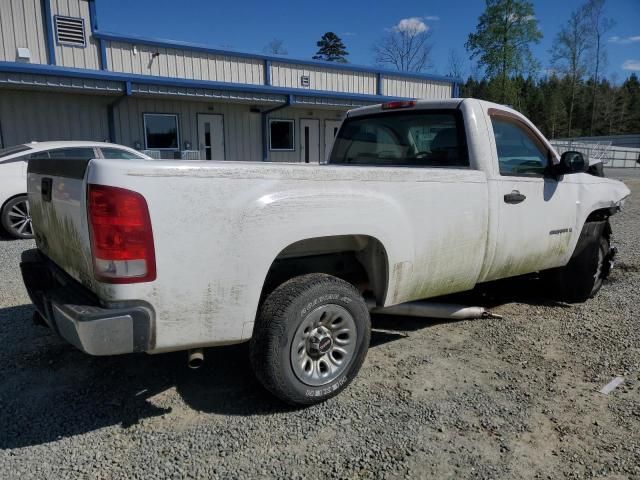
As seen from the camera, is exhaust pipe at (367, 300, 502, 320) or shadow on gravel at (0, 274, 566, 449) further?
exhaust pipe at (367, 300, 502, 320)

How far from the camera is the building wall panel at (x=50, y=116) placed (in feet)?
43.1

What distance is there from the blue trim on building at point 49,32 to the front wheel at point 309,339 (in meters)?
14.3

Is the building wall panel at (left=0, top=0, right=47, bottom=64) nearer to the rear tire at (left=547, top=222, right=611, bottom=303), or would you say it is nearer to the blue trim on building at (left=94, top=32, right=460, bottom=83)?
the blue trim on building at (left=94, top=32, right=460, bottom=83)

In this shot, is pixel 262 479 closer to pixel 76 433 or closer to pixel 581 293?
pixel 76 433

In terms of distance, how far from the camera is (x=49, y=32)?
13852mm

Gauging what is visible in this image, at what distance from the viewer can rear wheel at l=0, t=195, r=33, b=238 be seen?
8.03 m

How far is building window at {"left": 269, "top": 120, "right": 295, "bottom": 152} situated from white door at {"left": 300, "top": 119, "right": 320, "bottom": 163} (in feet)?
1.49

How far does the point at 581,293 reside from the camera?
4.94 metres

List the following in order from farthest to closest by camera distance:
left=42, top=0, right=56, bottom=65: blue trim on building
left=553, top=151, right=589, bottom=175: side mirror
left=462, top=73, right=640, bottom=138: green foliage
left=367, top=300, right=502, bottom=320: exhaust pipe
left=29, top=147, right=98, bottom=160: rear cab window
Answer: left=462, top=73, right=640, bottom=138: green foliage → left=42, top=0, right=56, bottom=65: blue trim on building → left=29, top=147, right=98, bottom=160: rear cab window → left=553, top=151, right=589, bottom=175: side mirror → left=367, top=300, right=502, bottom=320: exhaust pipe

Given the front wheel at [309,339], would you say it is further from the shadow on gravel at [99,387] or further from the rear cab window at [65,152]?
the rear cab window at [65,152]

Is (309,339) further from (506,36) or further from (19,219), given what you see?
(506,36)

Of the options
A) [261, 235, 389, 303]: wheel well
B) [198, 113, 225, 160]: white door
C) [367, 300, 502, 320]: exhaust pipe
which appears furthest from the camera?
[198, 113, 225, 160]: white door

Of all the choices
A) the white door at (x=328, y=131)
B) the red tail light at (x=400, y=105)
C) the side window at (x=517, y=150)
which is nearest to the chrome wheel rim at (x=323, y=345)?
the side window at (x=517, y=150)

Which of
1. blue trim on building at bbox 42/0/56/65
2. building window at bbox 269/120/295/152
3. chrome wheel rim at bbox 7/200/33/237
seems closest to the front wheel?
chrome wheel rim at bbox 7/200/33/237
